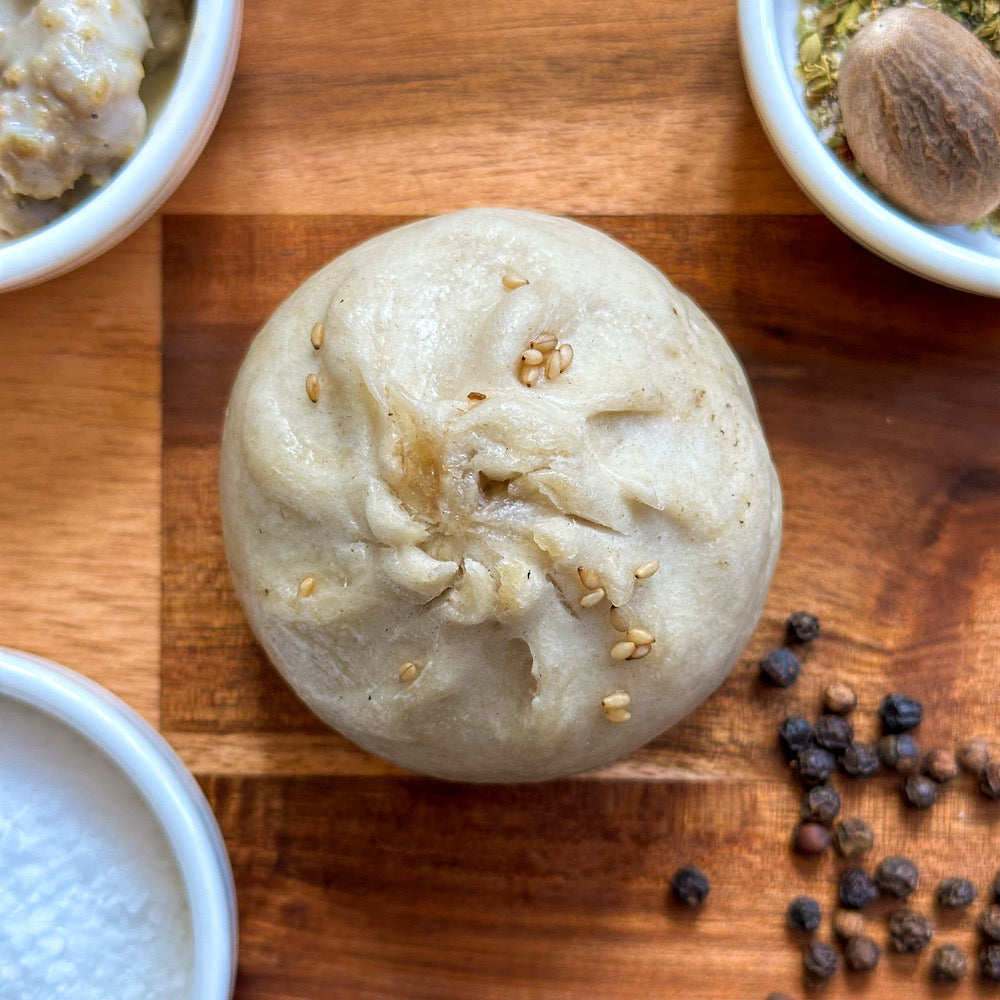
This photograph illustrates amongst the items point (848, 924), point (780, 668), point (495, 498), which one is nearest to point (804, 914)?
point (848, 924)

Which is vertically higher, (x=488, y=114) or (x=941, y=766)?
(x=488, y=114)

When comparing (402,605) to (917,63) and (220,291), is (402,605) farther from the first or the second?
(917,63)

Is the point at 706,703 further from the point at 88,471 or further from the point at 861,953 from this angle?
the point at 88,471

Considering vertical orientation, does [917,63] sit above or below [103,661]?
above

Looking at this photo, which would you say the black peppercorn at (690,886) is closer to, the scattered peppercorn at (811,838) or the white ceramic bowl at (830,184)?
the scattered peppercorn at (811,838)

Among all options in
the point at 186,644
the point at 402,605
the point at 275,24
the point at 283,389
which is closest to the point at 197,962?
the point at 186,644

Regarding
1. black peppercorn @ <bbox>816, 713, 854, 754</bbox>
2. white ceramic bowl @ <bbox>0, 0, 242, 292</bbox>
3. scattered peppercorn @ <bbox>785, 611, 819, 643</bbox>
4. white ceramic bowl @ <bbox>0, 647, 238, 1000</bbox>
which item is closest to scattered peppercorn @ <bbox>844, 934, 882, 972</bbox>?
black peppercorn @ <bbox>816, 713, 854, 754</bbox>

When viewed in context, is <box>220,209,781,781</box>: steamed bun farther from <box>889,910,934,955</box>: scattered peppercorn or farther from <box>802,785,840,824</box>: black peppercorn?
<box>889,910,934,955</box>: scattered peppercorn
